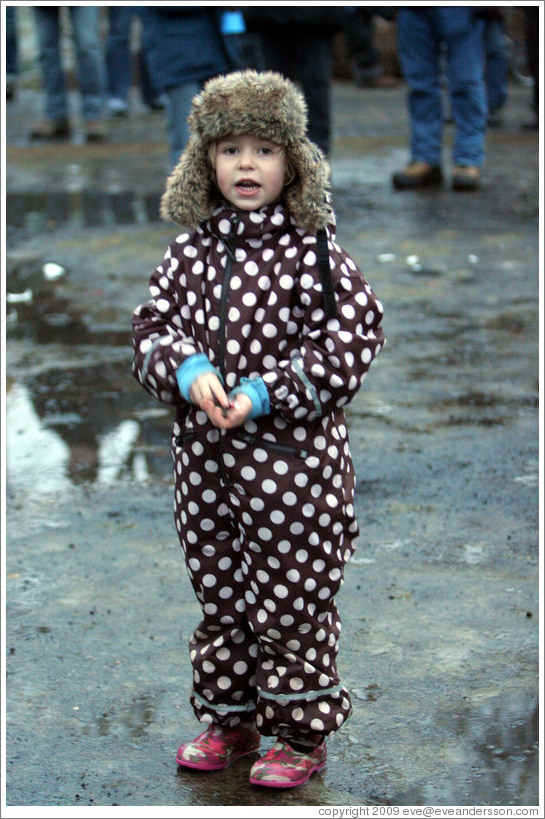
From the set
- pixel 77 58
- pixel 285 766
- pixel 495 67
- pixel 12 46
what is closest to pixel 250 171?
pixel 285 766

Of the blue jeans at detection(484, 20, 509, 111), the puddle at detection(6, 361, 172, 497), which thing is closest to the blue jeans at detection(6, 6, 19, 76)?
the blue jeans at detection(484, 20, 509, 111)

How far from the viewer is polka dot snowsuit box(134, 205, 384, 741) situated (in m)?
2.80

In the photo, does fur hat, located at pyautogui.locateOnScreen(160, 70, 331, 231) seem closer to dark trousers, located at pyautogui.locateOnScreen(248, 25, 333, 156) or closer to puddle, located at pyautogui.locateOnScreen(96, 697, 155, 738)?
puddle, located at pyautogui.locateOnScreen(96, 697, 155, 738)

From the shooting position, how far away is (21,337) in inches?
254

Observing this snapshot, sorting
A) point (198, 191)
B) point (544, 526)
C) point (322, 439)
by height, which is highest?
point (198, 191)

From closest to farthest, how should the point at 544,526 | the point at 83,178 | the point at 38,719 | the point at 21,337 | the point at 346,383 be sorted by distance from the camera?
the point at 346,383, the point at 38,719, the point at 544,526, the point at 21,337, the point at 83,178

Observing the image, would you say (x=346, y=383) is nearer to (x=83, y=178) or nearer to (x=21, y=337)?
(x=21, y=337)

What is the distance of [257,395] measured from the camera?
2.75 metres

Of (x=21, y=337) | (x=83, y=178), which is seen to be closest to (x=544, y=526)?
(x=21, y=337)

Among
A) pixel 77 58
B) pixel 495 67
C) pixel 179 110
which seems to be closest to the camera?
pixel 179 110

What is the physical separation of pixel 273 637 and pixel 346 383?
61cm

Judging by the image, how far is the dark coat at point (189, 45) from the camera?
705cm

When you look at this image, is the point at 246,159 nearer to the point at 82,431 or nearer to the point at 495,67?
the point at 82,431

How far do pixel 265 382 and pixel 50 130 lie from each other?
914 centimetres
